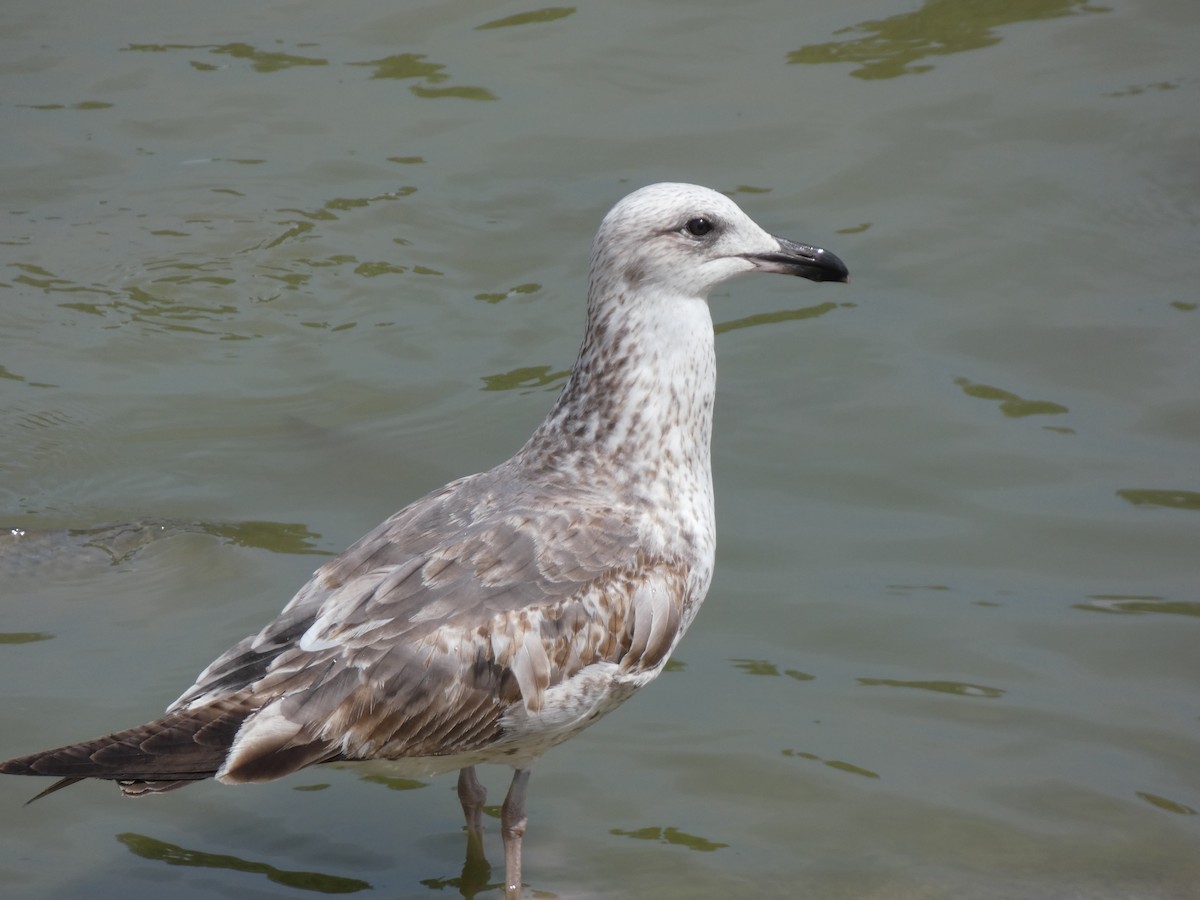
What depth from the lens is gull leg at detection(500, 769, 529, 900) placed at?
529 cm

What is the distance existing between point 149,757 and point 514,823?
133 cm

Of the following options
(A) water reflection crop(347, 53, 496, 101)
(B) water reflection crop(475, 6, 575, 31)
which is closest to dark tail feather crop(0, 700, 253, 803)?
(A) water reflection crop(347, 53, 496, 101)

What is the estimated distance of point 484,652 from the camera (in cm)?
482

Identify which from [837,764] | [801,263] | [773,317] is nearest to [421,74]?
[773,317]

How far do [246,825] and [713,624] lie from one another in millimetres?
2150

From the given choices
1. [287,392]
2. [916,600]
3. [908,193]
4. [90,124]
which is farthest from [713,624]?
[90,124]

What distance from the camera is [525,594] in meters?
4.93

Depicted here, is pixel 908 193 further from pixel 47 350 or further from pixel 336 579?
pixel 336 579

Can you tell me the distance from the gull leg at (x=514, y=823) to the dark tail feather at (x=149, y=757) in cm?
110

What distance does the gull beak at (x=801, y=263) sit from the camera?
221 inches

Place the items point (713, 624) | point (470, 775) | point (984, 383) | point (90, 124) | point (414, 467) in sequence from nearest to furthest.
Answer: point (470, 775) → point (713, 624) → point (414, 467) → point (984, 383) → point (90, 124)

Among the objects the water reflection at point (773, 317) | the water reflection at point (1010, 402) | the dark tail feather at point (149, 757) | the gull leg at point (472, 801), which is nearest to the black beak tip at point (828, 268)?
the gull leg at point (472, 801)

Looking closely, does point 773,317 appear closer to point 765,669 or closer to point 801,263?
point 765,669

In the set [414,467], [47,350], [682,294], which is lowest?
[414,467]
